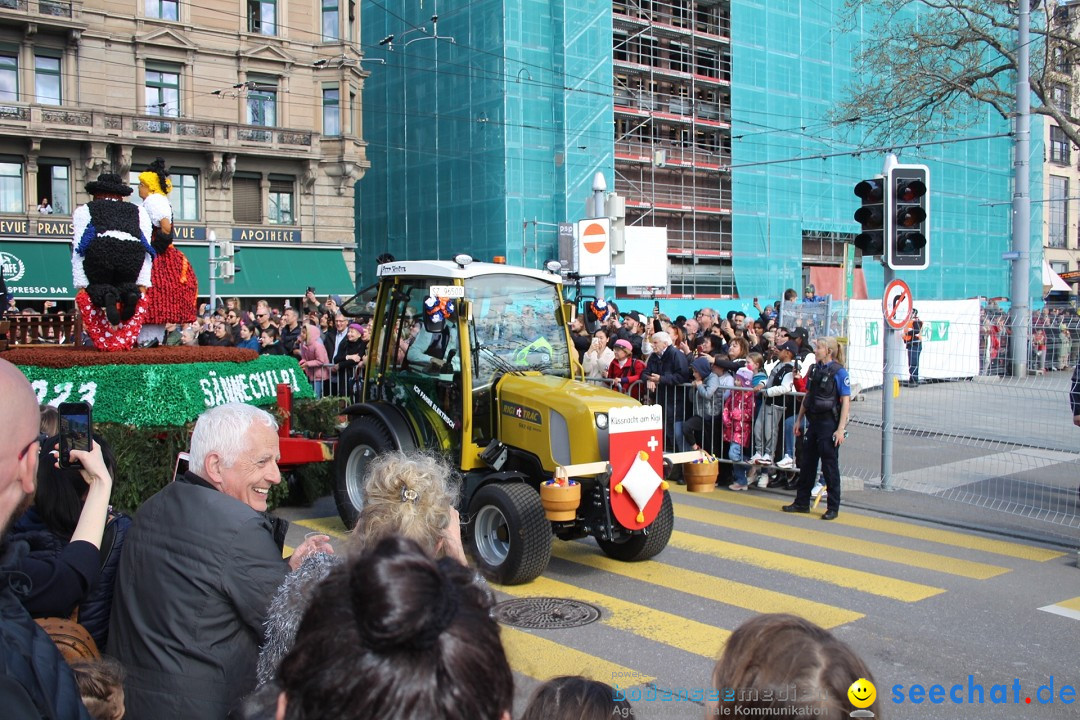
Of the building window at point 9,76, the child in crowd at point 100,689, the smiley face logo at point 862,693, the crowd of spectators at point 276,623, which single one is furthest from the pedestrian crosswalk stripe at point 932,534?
the building window at point 9,76

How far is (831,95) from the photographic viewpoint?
4478cm

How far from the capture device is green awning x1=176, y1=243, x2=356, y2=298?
33.4 meters

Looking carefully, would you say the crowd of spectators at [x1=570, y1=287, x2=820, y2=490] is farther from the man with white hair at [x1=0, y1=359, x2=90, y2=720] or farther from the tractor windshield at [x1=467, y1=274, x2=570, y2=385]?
the man with white hair at [x1=0, y1=359, x2=90, y2=720]

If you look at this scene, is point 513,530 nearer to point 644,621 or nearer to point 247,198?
point 644,621

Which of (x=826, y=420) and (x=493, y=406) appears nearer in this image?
(x=493, y=406)

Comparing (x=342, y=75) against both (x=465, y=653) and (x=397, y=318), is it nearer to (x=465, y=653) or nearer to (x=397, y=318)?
(x=397, y=318)

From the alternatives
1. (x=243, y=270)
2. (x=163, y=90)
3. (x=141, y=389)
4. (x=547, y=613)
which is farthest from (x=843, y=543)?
(x=163, y=90)

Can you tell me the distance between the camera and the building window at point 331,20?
37.3 meters

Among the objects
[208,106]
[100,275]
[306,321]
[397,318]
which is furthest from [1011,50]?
[208,106]

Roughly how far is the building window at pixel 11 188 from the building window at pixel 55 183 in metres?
0.58

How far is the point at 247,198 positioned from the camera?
117ft

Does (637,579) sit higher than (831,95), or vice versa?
(831,95)

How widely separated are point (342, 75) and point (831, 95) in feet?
75.0

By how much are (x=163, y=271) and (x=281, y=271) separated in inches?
1098
